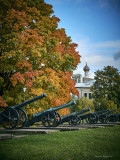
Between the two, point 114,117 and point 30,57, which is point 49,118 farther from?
point 114,117

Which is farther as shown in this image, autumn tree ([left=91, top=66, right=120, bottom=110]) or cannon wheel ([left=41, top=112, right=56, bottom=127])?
autumn tree ([left=91, top=66, right=120, bottom=110])

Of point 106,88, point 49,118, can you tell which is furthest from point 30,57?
point 106,88

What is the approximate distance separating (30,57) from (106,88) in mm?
26493

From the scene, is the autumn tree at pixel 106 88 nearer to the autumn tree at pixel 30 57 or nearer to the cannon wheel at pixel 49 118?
the autumn tree at pixel 30 57

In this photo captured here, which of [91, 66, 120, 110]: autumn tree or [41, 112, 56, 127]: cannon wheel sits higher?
[91, 66, 120, 110]: autumn tree

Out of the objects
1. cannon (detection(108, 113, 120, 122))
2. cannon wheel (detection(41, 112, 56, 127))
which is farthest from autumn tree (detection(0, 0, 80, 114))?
cannon (detection(108, 113, 120, 122))

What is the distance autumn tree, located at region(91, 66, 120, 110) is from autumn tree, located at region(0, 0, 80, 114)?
2124 centimetres

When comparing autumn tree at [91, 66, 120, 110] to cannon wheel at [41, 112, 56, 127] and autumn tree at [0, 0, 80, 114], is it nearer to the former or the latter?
autumn tree at [0, 0, 80, 114]

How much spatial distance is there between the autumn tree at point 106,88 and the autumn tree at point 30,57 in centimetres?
2124

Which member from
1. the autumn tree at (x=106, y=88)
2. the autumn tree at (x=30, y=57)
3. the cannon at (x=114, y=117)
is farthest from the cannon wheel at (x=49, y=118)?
the autumn tree at (x=106, y=88)

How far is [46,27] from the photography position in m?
16.5

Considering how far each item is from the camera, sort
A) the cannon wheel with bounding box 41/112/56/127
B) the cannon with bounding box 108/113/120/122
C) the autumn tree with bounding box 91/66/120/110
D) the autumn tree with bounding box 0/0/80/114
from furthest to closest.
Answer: the autumn tree with bounding box 91/66/120/110 → the cannon with bounding box 108/113/120/122 → the autumn tree with bounding box 0/0/80/114 → the cannon wheel with bounding box 41/112/56/127

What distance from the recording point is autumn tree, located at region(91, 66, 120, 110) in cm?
3688

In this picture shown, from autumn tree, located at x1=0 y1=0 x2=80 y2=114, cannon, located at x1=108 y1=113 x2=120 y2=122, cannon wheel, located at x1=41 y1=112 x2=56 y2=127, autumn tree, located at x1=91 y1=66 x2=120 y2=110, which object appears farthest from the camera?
autumn tree, located at x1=91 y1=66 x2=120 y2=110
